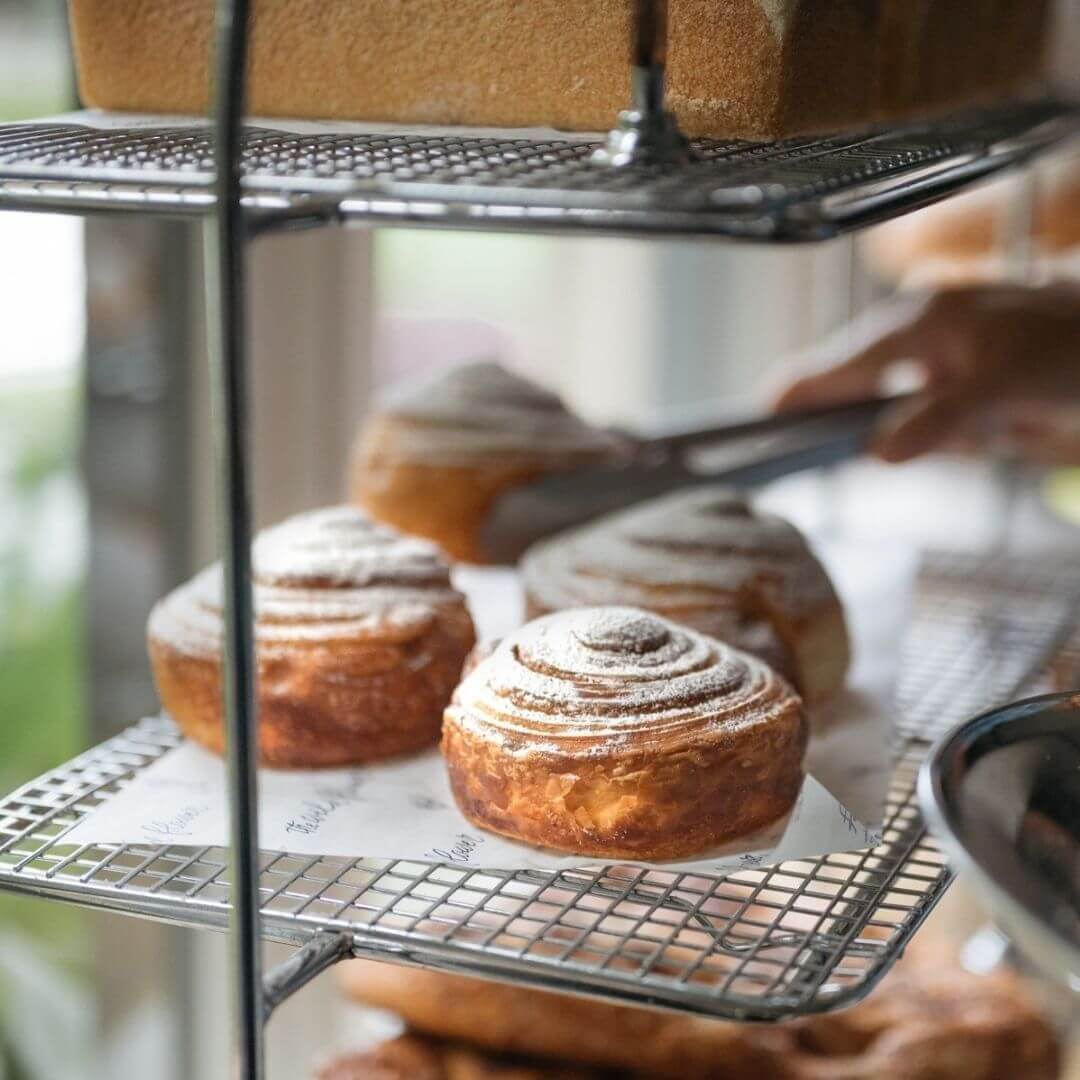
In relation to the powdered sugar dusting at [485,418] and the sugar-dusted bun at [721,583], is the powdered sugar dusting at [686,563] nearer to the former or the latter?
the sugar-dusted bun at [721,583]

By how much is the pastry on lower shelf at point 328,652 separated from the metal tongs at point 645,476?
215 mm

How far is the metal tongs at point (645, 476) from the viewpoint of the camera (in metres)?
1.05

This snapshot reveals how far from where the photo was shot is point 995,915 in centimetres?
44

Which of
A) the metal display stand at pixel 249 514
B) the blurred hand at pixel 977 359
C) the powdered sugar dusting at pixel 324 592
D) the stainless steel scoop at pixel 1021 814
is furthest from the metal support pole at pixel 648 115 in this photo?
the blurred hand at pixel 977 359

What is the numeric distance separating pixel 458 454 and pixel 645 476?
132mm

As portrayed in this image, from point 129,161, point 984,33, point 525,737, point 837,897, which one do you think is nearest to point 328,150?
point 129,161

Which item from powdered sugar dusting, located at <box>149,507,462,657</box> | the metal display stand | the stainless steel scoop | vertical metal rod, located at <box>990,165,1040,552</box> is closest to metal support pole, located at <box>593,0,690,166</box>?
the metal display stand

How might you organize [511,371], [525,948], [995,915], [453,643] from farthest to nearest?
[511,371] → [453,643] → [525,948] → [995,915]

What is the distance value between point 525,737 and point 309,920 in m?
0.13

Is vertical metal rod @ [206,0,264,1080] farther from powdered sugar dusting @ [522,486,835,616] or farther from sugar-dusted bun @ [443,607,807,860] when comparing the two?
powdered sugar dusting @ [522,486,835,616]

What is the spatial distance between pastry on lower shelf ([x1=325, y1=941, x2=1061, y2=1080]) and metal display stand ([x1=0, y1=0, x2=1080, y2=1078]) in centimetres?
21

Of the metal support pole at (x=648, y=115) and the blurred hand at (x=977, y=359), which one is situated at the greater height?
the metal support pole at (x=648, y=115)

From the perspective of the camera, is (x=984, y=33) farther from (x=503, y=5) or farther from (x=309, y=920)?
(x=309, y=920)

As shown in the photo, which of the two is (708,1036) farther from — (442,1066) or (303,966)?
(303,966)
